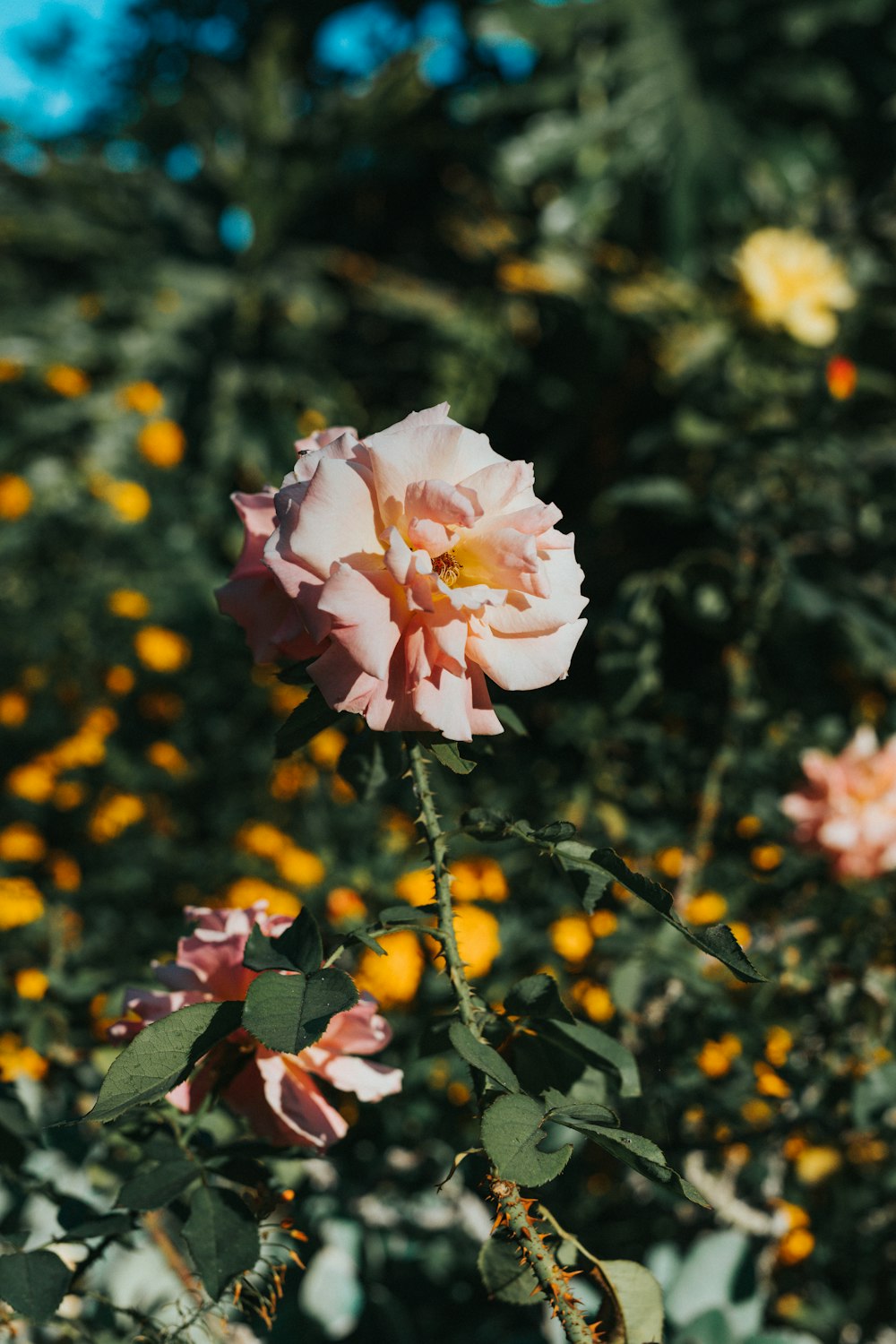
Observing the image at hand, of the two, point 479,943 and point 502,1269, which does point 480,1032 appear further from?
point 479,943

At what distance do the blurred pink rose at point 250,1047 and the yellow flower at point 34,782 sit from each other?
→ 117 centimetres

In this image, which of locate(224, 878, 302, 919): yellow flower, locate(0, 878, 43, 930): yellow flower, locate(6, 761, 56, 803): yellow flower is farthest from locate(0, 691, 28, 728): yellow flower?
locate(224, 878, 302, 919): yellow flower

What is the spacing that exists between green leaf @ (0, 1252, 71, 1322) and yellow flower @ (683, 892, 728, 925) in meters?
0.76

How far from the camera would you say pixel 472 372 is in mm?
2525

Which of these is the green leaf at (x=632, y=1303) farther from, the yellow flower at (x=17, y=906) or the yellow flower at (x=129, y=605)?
the yellow flower at (x=129, y=605)

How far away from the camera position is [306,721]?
0.56 m

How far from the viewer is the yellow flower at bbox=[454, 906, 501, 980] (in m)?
1.19

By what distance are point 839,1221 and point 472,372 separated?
78.9 inches

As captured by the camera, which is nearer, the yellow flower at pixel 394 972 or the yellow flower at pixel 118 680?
the yellow flower at pixel 394 972

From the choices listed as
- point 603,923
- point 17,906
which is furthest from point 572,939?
point 17,906

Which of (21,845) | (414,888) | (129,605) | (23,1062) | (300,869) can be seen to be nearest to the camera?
(23,1062)

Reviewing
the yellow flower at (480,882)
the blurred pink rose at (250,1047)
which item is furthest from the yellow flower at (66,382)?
the blurred pink rose at (250,1047)

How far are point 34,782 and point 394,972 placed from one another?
0.81 meters

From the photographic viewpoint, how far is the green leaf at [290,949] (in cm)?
51
